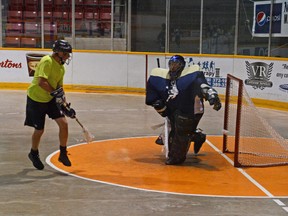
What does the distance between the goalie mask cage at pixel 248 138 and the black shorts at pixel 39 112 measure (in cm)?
231

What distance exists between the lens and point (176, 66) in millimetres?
7148

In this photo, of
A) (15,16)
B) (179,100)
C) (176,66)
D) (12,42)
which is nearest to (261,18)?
(12,42)

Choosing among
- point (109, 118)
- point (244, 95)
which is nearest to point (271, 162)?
point (244, 95)

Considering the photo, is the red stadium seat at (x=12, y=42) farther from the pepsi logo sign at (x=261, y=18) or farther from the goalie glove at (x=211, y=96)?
the goalie glove at (x=211, y=96)

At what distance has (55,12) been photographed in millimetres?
18531

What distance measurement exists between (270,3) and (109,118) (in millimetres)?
6416

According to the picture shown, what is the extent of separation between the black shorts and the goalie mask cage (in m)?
2.31

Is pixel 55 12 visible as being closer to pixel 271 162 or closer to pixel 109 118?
pixel 109 118

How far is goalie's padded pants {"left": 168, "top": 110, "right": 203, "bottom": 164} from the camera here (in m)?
7.09

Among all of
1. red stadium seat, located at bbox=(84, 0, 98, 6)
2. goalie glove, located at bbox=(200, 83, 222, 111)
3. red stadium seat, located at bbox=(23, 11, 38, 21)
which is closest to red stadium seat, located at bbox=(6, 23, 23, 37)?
red stadium seat, located at bbox=(23, 11, 38, 21)

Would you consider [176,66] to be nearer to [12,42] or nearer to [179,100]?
[179,100]

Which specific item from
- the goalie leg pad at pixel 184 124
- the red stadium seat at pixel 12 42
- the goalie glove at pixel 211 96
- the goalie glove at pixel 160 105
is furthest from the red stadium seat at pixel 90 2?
the goalie glove at pixel 211 96

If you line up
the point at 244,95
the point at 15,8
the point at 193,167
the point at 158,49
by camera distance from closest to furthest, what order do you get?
the point at 193,167
the point at 244,95
the point at 158,49
the point at 15,8

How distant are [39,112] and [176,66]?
6.17 feet
